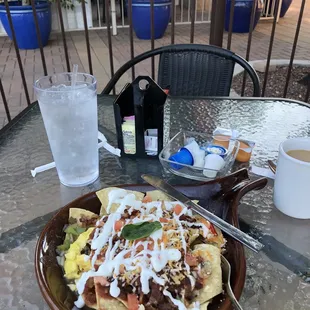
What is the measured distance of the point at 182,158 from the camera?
2.79 feet

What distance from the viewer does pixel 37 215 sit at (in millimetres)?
764

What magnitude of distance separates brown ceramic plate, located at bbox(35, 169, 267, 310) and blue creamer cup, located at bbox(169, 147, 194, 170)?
0.37 feet

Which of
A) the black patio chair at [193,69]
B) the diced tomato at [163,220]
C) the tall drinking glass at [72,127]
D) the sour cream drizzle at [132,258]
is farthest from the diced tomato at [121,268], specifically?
the black patio chair at [193,69]

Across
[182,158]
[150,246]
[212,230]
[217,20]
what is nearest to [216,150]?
[182,158]

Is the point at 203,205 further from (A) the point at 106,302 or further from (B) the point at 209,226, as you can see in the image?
(A) the point at 106,302

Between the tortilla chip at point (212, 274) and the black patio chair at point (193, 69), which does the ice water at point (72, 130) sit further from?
the black patio chair at point (193, 69)

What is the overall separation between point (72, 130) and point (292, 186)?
474mm

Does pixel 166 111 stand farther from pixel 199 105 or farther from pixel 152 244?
pixel 152 244

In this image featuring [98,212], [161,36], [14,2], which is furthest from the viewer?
[161,36]

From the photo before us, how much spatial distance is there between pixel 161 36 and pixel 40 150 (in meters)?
4.27

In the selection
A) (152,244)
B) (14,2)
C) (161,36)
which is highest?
(152,244)

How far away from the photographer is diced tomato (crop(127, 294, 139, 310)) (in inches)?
19.2

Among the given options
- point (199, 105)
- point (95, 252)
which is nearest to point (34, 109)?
point (199, 105)

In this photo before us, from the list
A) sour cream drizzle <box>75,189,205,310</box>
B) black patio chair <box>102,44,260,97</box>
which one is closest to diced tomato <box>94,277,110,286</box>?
sour cream drizzle <box>75,189,205,310</box>
